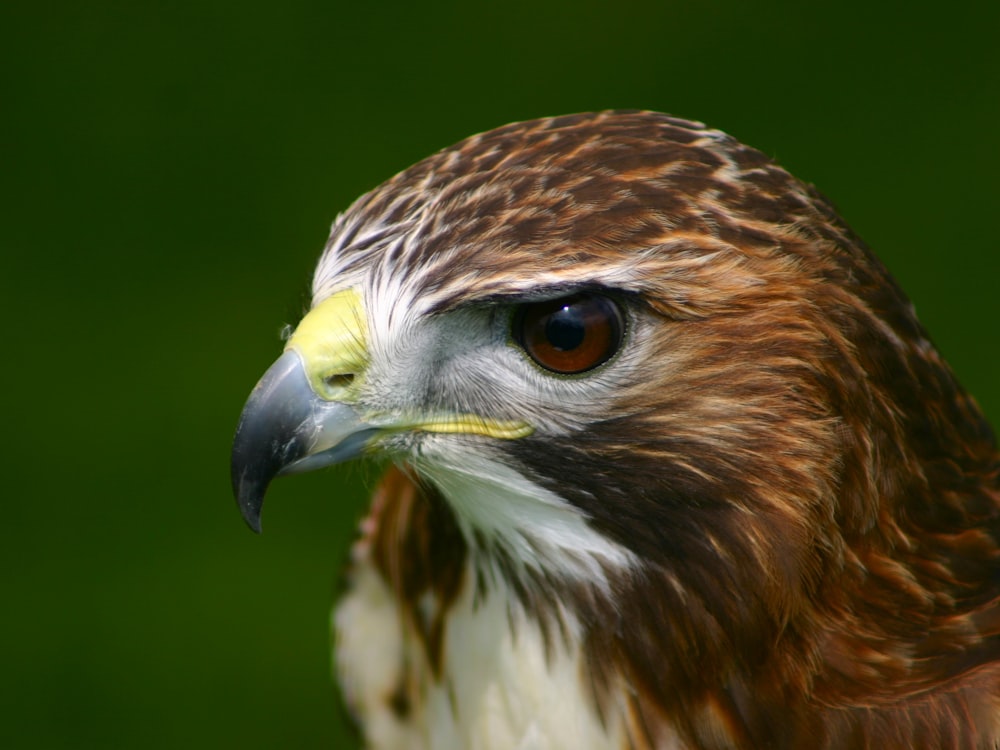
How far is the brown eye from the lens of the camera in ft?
5.38

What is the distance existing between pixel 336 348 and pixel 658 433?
1.33 feet

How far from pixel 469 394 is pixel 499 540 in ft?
0.79

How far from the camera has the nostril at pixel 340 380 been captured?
171 cm

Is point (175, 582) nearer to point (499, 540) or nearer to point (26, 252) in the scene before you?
point (26, 252)

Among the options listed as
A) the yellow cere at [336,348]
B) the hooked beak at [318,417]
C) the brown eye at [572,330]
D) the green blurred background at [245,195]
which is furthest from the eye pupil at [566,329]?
the green blurred background at [245,195]

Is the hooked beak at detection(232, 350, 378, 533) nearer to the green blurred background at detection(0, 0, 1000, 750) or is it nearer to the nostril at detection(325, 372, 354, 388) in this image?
the nostril at detection(325, 372, 354, 388)

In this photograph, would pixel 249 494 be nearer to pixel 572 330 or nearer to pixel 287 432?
pixel 287 432

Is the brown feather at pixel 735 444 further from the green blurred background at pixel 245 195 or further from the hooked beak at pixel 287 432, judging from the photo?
the green blurred background at pixel 245 195

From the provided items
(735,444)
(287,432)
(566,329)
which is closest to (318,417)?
(287,432)

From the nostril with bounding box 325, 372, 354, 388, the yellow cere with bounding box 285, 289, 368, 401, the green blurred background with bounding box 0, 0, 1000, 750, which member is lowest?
the green blurred background with bounding box 0, 0, 1000, 750

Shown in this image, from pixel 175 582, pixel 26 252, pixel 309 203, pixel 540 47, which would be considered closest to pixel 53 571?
pixel 175 582

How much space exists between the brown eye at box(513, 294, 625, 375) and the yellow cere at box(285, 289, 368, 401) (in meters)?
0.20

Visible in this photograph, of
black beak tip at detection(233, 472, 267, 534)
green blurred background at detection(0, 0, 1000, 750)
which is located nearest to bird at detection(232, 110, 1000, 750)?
black beak tip at detection(233, 472, 267, 534)

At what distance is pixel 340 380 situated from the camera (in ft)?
5.64
